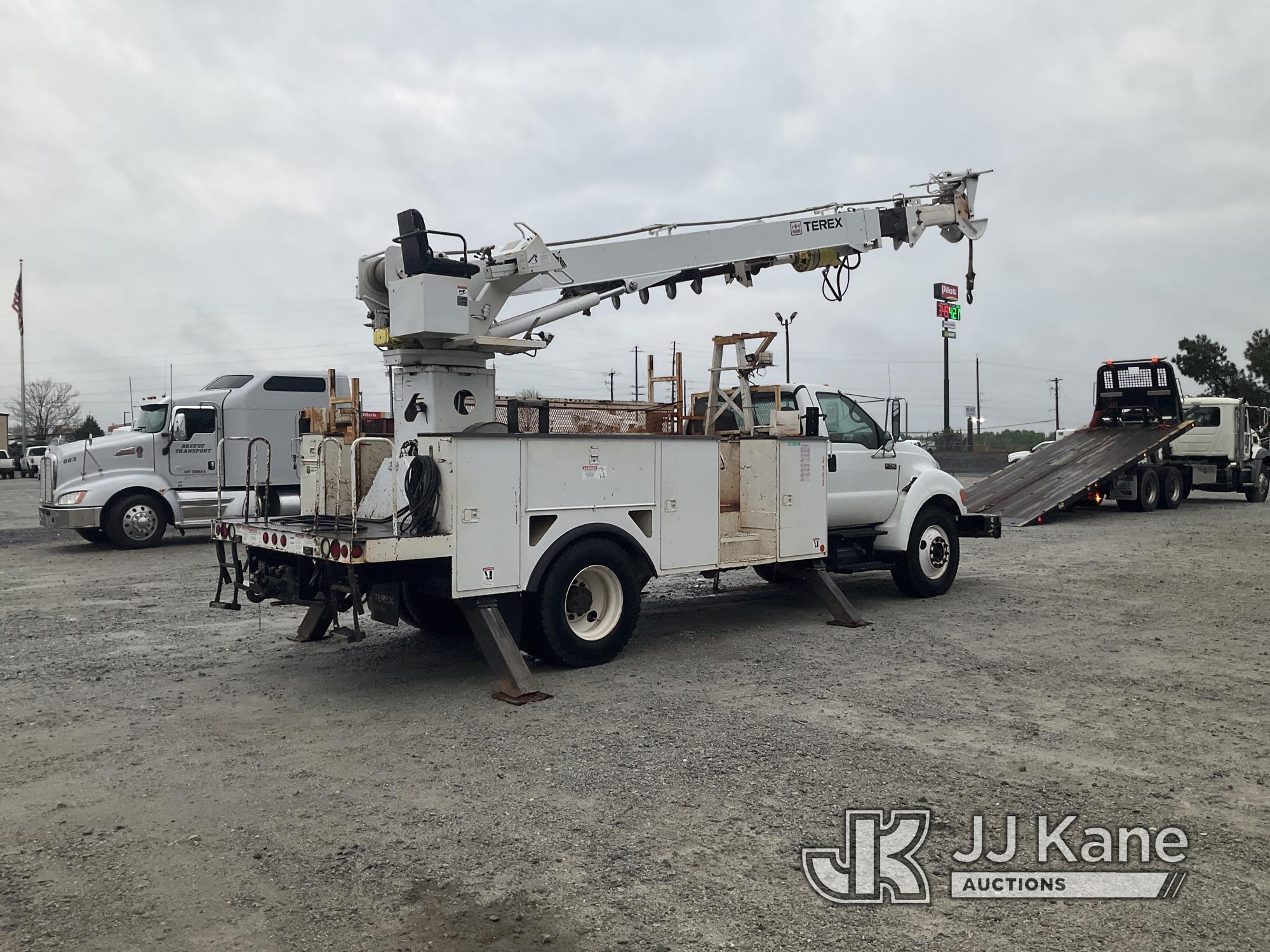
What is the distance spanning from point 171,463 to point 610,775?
13.5 meters

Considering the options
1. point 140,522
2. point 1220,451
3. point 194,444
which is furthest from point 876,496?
point 1220,451

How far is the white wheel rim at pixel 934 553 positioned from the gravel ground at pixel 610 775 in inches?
38.7

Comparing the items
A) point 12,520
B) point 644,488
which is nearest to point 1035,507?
point 644,488

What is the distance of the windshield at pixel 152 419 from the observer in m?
16.6

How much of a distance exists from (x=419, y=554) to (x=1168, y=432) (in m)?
19.8

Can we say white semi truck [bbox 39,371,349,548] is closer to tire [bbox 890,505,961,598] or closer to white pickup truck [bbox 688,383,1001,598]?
white pickup truck [bbox 688,383,1001,598]

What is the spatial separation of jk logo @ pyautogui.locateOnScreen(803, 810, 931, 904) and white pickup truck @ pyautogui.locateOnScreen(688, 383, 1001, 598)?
5.21m

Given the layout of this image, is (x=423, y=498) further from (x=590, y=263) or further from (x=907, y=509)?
(x=907, y=509)

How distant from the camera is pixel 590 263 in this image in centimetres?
846

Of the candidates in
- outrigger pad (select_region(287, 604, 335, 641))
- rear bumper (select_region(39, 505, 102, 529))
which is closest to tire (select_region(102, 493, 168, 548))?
rear bumper (select_region(39, 505, 102, 529))

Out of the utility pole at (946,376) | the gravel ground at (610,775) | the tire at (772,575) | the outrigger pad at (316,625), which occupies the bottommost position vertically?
the gravel ground at (610,775)

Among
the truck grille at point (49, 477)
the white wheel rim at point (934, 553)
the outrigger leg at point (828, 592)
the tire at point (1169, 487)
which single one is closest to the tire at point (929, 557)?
the white wheel rim at point (934, 553)

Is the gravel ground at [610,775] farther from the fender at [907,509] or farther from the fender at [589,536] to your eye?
the fender at [907,509]

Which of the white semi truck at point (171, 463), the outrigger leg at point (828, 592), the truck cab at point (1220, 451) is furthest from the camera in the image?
the truck cab at point (1220, 451)
